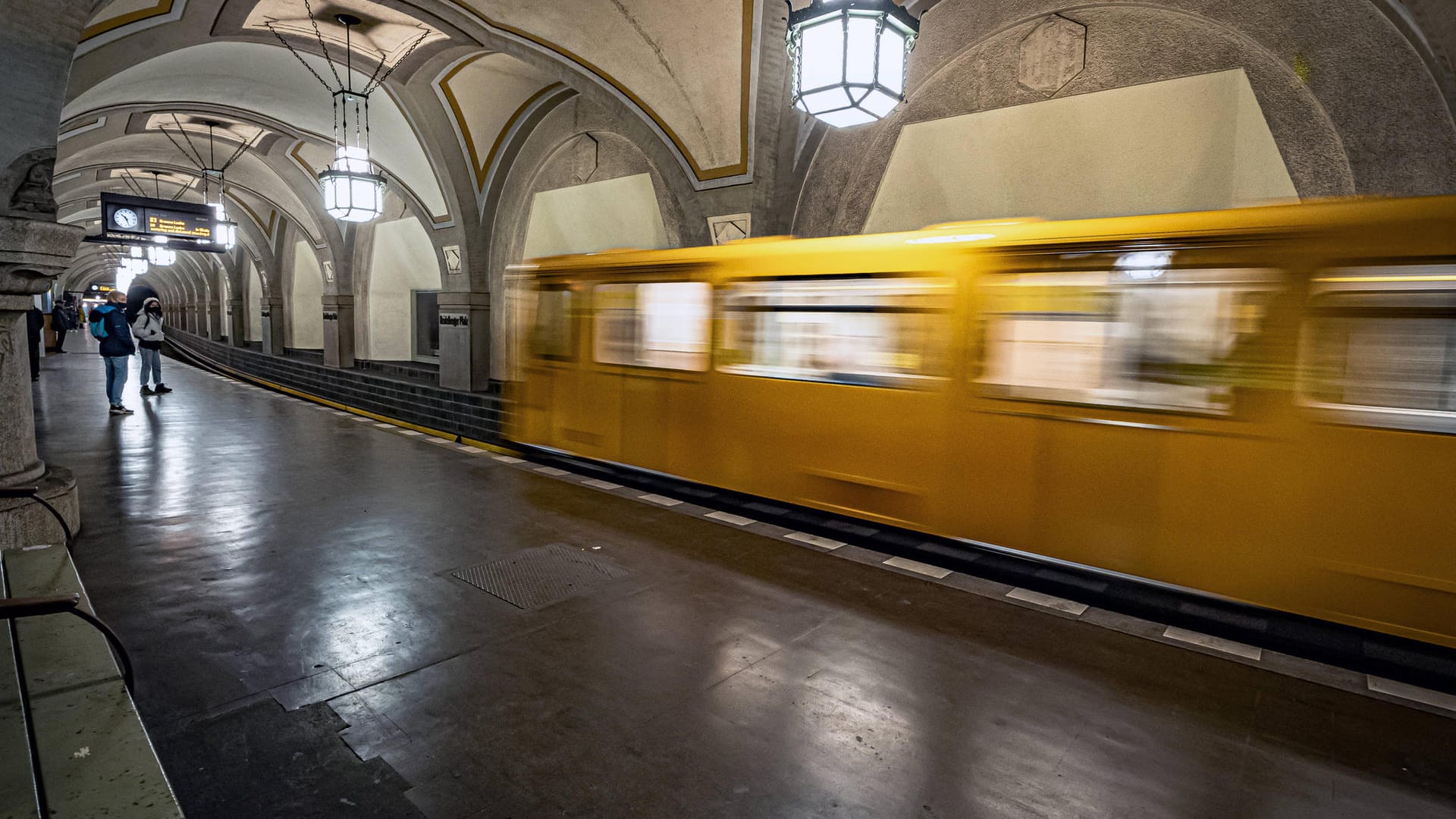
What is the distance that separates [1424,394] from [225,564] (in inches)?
277

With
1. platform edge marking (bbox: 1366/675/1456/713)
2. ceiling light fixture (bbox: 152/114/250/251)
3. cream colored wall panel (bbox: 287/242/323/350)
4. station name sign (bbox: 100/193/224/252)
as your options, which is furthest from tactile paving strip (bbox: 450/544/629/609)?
cream colored wall panel (bbox: 287/242/323/350)

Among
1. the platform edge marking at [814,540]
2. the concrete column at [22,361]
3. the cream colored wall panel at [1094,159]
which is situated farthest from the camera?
the cream colored wall panel at [1094,159]

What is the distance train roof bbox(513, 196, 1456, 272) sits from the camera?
3734 mm

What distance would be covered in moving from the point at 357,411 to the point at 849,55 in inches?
471

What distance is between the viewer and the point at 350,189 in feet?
33.2

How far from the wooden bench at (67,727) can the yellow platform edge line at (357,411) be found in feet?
23.3

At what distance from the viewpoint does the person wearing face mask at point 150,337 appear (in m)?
12.4

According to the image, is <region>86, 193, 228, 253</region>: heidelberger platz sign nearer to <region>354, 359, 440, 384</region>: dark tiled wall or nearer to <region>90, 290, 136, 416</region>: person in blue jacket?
<region>90, 290, 136, 416</region>: person in blue jacket

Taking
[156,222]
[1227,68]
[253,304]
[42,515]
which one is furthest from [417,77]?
[253,304]

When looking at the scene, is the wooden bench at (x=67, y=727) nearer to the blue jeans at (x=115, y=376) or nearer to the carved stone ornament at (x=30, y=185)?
the carved stone ornament at (x=30, y=185)

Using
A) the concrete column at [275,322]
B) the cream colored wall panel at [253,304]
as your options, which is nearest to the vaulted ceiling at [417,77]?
the concrete column at [275,322]

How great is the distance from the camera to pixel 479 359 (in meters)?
14.2

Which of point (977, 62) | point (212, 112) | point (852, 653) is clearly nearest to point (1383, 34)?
point (977, 62)

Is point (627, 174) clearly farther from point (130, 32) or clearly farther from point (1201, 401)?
point (1201, 401)
